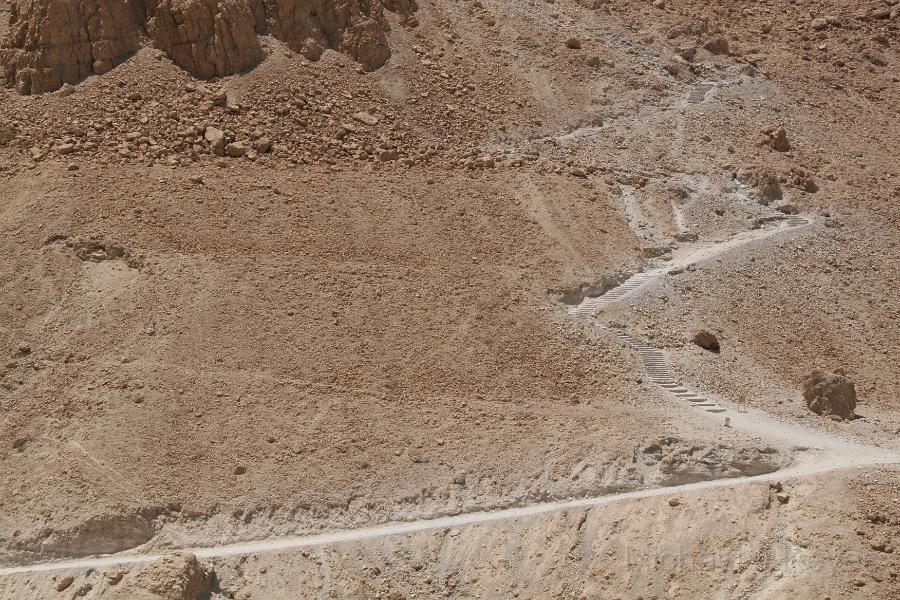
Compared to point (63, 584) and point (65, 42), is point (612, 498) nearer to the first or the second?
point (63, 584)

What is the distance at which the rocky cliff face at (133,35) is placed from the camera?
92.6ft

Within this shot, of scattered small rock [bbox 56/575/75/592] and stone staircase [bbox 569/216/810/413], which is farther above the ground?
stone staircase [bbox 569/216/810/413]

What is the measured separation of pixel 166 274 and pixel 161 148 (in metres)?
4.11

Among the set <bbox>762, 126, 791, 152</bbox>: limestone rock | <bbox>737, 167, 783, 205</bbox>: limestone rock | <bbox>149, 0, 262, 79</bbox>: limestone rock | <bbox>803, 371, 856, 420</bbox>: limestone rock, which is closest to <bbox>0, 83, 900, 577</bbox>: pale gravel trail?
<bbox>803, 371, 856, 420</bbox>: limestone rock

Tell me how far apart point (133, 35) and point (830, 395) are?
685 inches

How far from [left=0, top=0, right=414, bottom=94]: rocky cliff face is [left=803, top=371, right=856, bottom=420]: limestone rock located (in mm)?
14142

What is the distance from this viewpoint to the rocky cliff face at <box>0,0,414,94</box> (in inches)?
1111

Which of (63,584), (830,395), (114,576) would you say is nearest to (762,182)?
(830,395)

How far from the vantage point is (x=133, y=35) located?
28.9m

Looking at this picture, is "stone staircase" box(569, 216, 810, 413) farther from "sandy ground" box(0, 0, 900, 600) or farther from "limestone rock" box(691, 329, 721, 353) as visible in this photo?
"limestone rock" box(691, 329, 721, 353)

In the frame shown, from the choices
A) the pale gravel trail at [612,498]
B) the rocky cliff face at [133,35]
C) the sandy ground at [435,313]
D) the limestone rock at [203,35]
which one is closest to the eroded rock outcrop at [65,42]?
the rocky cliff face at [133,35]

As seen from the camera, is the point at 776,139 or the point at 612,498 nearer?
the point at 612,498

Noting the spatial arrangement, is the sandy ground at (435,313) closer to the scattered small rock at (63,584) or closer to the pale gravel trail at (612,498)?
the scattered small rock at (63,584)

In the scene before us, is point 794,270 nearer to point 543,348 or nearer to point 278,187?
point 543,348
